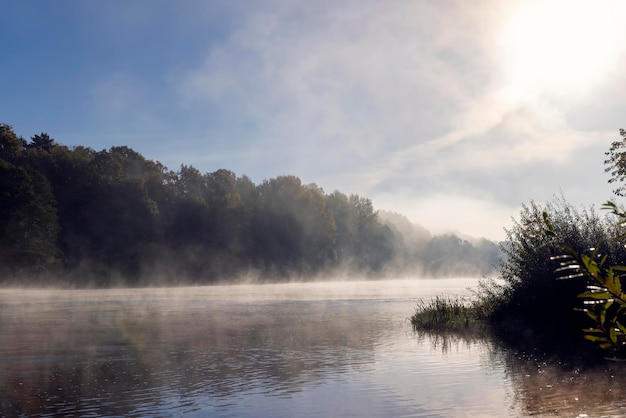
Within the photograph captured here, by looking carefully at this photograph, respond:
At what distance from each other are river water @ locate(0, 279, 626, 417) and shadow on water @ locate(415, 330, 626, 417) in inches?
1.4

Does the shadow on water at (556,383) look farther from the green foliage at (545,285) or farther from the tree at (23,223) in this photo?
the tree at (23,223)

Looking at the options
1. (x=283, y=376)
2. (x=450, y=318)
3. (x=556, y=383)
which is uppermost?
(x=450, y=318)

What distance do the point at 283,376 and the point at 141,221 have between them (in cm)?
11116

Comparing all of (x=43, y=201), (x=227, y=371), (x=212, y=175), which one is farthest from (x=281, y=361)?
(x=212, y=175)

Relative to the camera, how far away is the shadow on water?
1659 centimetres

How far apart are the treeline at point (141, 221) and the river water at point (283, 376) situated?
68.7 metres

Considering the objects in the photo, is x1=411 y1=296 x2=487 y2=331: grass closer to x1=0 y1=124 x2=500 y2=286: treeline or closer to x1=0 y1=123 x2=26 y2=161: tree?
x1=0 y1=124 x2=500 y2=286: treeline

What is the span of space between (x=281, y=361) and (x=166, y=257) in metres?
111

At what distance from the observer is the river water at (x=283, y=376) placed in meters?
17.0

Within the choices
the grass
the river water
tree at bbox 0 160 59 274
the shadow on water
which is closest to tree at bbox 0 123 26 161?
tree at bbox 0 160 59 274

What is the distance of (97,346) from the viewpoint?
30.5 metres

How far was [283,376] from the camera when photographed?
2192cm

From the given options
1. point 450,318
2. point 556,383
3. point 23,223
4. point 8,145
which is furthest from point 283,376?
point 8,145

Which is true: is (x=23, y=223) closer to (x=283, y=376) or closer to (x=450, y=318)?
(x=450, y=318)
